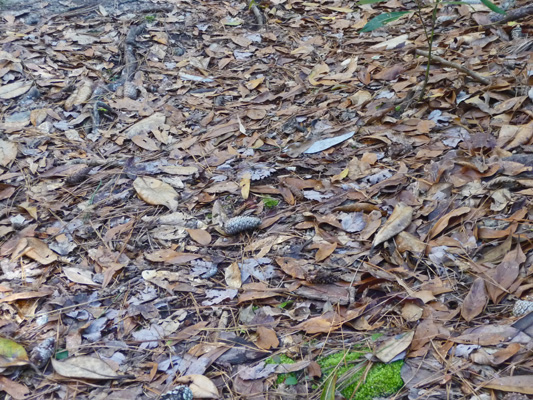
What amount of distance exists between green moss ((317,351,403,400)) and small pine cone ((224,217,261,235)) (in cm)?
75

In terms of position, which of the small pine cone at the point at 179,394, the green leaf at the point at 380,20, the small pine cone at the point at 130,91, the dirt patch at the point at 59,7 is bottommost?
the small pine cone at the point at 179,394

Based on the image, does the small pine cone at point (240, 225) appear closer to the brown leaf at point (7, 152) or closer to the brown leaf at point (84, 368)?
the brown leaf at point (84, 368)

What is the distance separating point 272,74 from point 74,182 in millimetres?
1610

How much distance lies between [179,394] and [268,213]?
39.0 inches

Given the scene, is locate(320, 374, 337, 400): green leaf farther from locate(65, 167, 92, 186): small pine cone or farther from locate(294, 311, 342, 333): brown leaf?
locate(65, 167, 92, 186): small pine cone

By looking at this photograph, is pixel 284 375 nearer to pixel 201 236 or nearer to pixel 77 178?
pixel 201 236

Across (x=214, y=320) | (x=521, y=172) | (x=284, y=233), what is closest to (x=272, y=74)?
(x=284, y=233)

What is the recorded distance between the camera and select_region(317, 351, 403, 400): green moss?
162cm

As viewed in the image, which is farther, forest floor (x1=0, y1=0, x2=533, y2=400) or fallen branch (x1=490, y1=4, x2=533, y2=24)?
fallen branch (x1=490, y1=4, x2=533, y2=24)

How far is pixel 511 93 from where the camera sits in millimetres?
2689

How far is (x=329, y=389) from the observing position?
1.59m

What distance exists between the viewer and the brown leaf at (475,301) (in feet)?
5.74

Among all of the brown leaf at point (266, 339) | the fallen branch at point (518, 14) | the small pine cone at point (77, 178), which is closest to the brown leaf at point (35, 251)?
the small pine cone at point (77, 178)

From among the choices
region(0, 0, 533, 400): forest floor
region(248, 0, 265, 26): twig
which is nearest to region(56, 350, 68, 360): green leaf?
region(0, 0, 533, 400): forest floor
